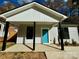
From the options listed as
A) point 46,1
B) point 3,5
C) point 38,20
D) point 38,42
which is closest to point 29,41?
→ point 38,42

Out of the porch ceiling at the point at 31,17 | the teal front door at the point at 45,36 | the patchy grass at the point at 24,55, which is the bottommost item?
the patchy grass at the point at 24,55

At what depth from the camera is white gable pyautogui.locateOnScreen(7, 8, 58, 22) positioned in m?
14.9

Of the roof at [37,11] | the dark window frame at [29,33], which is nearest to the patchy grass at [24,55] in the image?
the roof at [37,11]

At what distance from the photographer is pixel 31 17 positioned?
15008 millimetres

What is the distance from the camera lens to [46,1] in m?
39.9

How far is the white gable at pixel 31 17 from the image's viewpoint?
587 inches

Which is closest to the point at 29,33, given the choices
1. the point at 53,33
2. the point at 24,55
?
the point at 53,33

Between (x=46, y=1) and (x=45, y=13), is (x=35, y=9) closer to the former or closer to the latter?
(x=45, y=13)

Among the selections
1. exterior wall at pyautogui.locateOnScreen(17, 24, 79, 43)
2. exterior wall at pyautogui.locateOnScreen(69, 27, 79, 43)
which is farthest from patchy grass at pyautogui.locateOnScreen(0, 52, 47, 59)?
exterior wall at pyautogui.locateOnScreen(69, 27, 79, 43)

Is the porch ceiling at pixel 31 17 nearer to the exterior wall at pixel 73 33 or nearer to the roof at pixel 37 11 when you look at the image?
the roof at pixel 37 11

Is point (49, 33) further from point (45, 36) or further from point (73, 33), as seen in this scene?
point (73, 33)

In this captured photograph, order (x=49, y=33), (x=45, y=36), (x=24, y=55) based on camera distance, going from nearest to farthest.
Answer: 1. (x=24, y=55)
2. (x=45, y=36)
3. (x=49, y=33)

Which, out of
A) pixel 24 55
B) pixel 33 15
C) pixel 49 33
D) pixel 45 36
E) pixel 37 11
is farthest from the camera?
pixel 49 33

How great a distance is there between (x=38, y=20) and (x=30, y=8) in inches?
83.0
